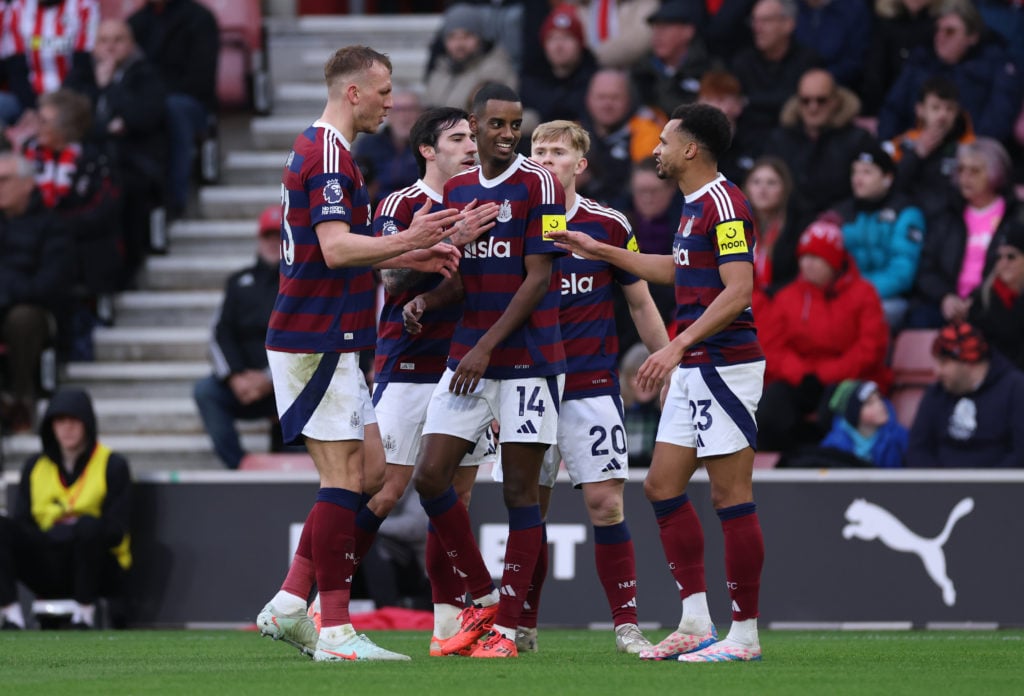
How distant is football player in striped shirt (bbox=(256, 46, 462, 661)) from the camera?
7289mm

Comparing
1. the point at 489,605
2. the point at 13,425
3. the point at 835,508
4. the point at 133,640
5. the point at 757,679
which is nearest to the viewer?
the point at 757,679

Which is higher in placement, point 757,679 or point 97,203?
point 97,203

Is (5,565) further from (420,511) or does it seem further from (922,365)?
(922,365)

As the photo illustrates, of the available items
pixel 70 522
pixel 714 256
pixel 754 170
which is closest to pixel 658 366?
pixel 714 256

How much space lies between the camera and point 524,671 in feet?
23.4

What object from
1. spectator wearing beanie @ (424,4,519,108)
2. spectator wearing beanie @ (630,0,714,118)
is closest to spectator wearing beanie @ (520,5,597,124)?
spectator wearing beanie @ (424,4,519,108)

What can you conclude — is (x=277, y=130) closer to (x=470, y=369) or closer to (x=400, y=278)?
(x=400, y=278)

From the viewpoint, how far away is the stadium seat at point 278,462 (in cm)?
1280

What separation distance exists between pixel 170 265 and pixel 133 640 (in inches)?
244

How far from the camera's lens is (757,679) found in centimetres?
681

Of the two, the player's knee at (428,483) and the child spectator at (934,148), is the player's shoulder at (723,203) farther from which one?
the child spectator at (934,148)

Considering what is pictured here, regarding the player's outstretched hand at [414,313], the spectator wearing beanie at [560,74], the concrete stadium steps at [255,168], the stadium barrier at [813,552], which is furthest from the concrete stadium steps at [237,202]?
the player's outstretched hand at [414,313]

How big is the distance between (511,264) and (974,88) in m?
7.26

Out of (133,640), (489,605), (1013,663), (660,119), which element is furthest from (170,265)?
(1013,663)
